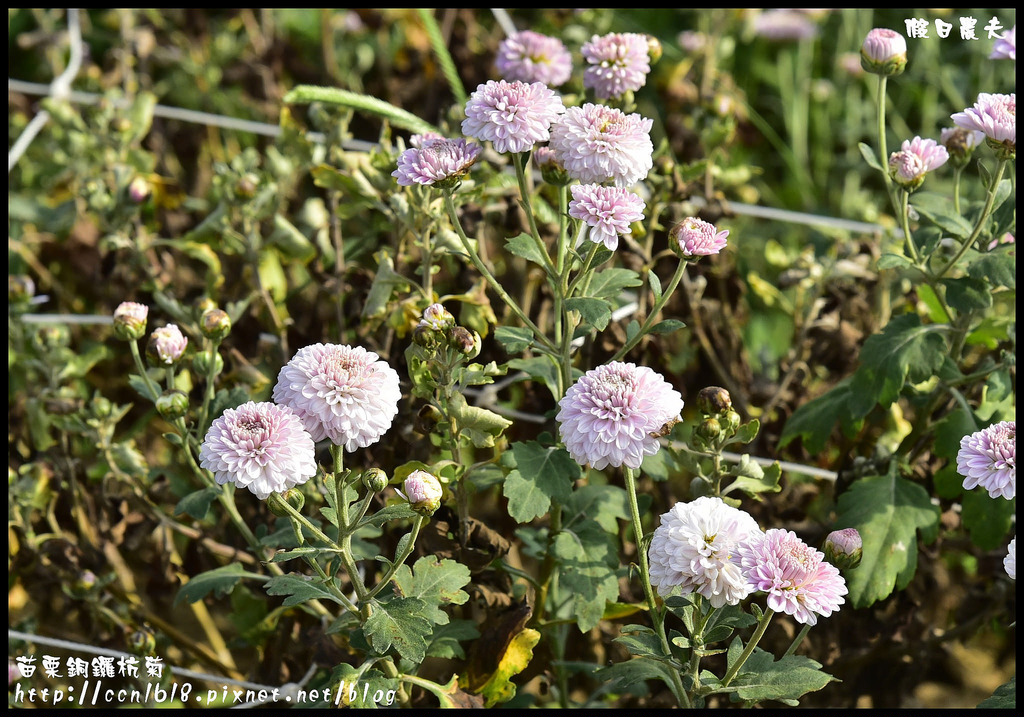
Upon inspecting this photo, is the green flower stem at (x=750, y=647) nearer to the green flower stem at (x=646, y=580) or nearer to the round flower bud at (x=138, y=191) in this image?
the green flower stem at (x=646, y=580)

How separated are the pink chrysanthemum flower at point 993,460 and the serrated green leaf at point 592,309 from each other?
1.51ft

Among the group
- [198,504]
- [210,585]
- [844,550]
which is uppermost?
[844,550]

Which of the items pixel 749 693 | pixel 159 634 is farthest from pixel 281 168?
pixel 749 693

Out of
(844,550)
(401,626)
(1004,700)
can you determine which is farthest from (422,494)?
(1004,700)

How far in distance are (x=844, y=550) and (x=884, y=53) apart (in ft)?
2.26

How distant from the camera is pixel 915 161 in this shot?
132 cm

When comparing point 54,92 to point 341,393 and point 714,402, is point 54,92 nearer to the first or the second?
point 341,393

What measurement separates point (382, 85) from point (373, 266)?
81cm

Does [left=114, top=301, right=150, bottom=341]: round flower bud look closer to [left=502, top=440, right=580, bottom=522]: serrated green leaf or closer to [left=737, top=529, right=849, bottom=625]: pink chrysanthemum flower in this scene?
[left=502, top=440, right=580, bottom=522]: serrated green leaf

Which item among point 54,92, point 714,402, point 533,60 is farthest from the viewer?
point 54,92

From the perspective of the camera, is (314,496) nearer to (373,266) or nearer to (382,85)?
(373,266)

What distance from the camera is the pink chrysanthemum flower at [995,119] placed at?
1.26 m

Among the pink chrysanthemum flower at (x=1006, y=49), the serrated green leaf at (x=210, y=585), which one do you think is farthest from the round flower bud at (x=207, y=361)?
the pink chrysanthemum flower at (x=1006, y=49)

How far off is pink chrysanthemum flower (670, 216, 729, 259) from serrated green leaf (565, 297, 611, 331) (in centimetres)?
Answer: 11
